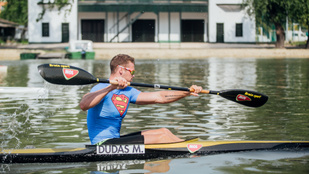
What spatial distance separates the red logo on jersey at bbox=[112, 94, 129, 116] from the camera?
25.0 ft

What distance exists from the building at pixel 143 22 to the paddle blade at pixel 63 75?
4924cm

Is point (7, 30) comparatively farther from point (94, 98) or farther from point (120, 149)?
point (94, 98)

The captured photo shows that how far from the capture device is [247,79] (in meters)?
23.7

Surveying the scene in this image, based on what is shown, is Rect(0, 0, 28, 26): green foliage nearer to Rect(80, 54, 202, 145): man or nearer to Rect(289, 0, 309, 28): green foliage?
Rect(289, 0, 309, 28): green foliage

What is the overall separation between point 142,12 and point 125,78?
51011mm

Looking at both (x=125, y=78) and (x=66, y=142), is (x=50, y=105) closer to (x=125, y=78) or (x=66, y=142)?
(x=66, y=142)

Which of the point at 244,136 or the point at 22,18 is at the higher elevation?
the point at 22,18

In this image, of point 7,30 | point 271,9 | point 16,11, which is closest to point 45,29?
point 16,11

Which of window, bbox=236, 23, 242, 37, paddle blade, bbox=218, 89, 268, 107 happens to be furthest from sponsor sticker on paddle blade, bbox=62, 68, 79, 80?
window, bbox=236, 23, 242, 37

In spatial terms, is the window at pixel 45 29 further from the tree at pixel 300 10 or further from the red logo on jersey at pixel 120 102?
the red logo on jersey at pixel 120 102

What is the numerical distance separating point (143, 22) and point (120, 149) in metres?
52.7

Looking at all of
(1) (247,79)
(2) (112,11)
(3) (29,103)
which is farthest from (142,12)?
(3) (29,103)

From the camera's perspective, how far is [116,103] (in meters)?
7.62

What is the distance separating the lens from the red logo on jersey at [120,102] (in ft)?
25.0
